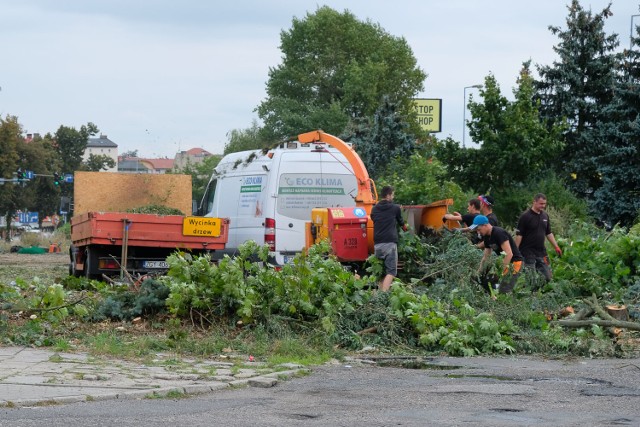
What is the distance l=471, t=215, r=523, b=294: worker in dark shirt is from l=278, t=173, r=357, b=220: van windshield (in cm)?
585

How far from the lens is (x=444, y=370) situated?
10672mm

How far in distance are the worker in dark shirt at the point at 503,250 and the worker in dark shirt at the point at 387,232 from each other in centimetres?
165

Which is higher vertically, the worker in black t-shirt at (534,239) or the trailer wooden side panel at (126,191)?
the trailer wooden side panel at (126,191)

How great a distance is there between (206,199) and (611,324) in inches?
469

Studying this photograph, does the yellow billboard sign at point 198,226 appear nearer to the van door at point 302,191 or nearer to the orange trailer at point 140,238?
the orange trailer at point 140,238

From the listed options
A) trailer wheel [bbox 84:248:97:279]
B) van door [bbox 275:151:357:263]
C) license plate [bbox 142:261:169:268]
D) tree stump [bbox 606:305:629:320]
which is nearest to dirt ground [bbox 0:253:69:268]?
trailer wheel [bbox 84:248:97:279]

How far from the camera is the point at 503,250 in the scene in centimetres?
1470

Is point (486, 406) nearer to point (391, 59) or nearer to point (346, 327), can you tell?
point (346, 327)

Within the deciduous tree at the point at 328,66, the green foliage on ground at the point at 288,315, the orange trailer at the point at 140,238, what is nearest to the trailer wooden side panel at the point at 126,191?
the orange trailer at the point at 140,238

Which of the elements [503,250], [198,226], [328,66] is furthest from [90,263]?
[328,66]

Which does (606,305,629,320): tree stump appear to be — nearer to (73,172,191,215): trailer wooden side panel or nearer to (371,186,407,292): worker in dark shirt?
(371,186,407,292): worker in dark shirt

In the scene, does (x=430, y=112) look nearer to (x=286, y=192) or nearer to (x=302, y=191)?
(x=302, y=191)

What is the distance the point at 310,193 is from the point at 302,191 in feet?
0.51

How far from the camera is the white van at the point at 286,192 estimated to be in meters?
20.3
